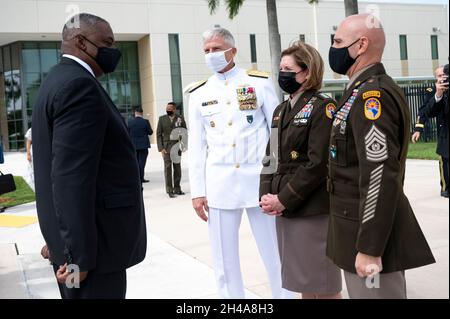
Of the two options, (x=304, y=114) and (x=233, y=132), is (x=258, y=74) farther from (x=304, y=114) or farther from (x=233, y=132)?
(x=304, y=114)

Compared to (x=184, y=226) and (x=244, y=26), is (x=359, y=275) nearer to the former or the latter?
(x=184, y=226)

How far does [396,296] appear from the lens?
6.51 feet

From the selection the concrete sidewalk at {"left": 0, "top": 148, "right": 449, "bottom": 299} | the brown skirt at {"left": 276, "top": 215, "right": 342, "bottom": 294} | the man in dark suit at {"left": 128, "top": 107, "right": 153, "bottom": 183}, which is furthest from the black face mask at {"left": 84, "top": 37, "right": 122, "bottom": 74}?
the man in dark suit at {"left": 128, "top": 107, "right": 153, "bottom": 183}

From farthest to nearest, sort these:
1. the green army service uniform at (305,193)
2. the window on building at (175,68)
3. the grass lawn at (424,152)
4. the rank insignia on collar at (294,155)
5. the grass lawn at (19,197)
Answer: the window on building at (175,68) < the grass lawn at (424,152) < the grass lawn at (19,197) < the rank insignia on collar at (294,155) < the green army service uniform at (305,193)

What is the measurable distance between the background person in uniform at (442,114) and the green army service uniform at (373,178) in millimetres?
4545

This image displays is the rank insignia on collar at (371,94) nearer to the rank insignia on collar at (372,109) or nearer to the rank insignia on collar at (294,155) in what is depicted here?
the rank insignia on collar at (372,109)

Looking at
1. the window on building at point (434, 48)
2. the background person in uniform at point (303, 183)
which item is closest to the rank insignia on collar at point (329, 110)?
the background person in uniform at point (303, 183)

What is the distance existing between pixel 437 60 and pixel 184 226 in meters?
37.0

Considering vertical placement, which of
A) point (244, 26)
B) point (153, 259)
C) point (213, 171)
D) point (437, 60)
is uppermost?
point (244, 26)

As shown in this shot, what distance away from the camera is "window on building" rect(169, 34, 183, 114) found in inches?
1243

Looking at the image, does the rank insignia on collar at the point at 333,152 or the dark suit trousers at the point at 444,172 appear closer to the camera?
the rank insignia on collar at the point at 333,152

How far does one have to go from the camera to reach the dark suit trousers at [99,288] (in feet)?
7.04
